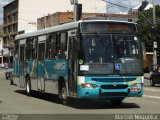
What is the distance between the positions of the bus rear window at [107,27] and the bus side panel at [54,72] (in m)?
1.71

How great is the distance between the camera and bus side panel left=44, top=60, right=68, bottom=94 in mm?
17781

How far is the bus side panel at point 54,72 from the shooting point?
17781mm

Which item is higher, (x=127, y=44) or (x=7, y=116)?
(x=127, y=44)

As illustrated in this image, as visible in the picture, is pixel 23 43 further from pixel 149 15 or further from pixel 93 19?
pixel 149 15

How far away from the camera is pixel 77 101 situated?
20.4 m

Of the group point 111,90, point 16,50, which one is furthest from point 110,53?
point 16,50

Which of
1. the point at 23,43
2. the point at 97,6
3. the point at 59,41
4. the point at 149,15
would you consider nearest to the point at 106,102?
the point at 59,41

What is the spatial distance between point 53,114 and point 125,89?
3.01 metres

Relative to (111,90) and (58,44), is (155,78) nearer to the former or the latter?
(58,44)

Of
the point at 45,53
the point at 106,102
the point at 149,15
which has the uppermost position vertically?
the point at 149,15

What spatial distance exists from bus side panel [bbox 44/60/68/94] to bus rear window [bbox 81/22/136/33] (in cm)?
171

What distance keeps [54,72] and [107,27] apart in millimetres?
3398

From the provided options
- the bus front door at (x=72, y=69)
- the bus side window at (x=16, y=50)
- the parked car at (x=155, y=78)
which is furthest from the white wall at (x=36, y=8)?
the bus front door at (x=72, y=69)

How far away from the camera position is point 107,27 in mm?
16781
